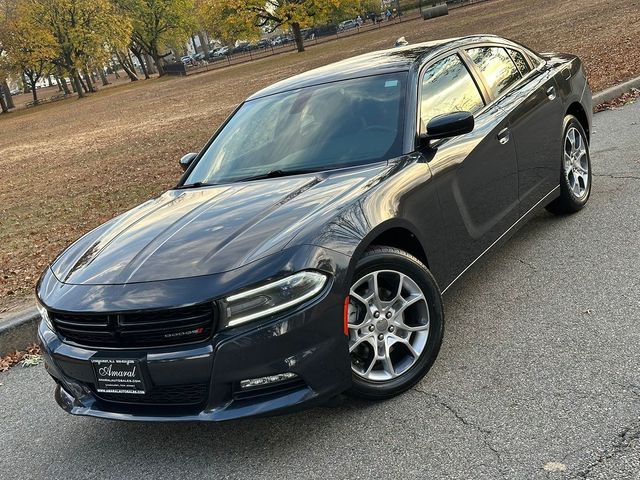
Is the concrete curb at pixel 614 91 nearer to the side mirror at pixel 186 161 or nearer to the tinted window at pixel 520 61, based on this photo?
the tinted window at pixel 520 61

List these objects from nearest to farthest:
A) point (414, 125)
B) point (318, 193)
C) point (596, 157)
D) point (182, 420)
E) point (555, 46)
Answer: point (182, 420)
point (318, 193)
point (414, 125)
point (596, 157)
point (555, 46)

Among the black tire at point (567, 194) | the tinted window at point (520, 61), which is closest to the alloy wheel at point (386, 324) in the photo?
the black tire at point (567, 194)

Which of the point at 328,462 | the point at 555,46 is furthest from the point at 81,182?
the point at 555,46

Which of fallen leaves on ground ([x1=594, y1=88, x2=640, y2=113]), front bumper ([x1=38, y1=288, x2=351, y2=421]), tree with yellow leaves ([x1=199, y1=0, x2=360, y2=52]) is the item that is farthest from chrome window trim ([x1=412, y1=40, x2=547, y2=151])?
tree with yellow leaves ([x1=199, y1=0, x2=360, y2=52])

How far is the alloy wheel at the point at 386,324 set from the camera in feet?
10.2

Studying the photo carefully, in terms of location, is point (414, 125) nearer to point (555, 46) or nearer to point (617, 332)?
point (617, 332)

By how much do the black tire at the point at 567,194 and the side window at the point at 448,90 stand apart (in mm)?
1141

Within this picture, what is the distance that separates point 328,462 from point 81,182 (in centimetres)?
993

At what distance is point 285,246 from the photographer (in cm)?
286

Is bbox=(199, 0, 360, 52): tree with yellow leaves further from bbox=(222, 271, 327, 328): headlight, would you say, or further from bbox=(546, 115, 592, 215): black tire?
bbox=(222, 271, 327, 328): headlight

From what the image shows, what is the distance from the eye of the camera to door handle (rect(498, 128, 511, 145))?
4262 mm

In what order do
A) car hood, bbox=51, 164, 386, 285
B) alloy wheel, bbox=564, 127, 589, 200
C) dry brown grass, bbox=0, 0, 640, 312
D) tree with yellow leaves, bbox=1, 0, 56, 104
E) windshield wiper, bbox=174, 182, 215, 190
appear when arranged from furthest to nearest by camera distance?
1. tree with yellow leaves, bbox=1, 0, 56, 104
2. dry brown grass, bbox=0, 0, 640, 312
3. alloy wheel, bbox=564, 127, 589, 200
4. windshield wiper, bbox=174, 182, 215, 190
5. car hood, bbox=51, 164, 386, 285

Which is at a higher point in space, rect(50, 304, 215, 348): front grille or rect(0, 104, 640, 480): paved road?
rect(50, 304, 215, 348): front grille

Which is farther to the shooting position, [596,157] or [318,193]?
[596,157]
